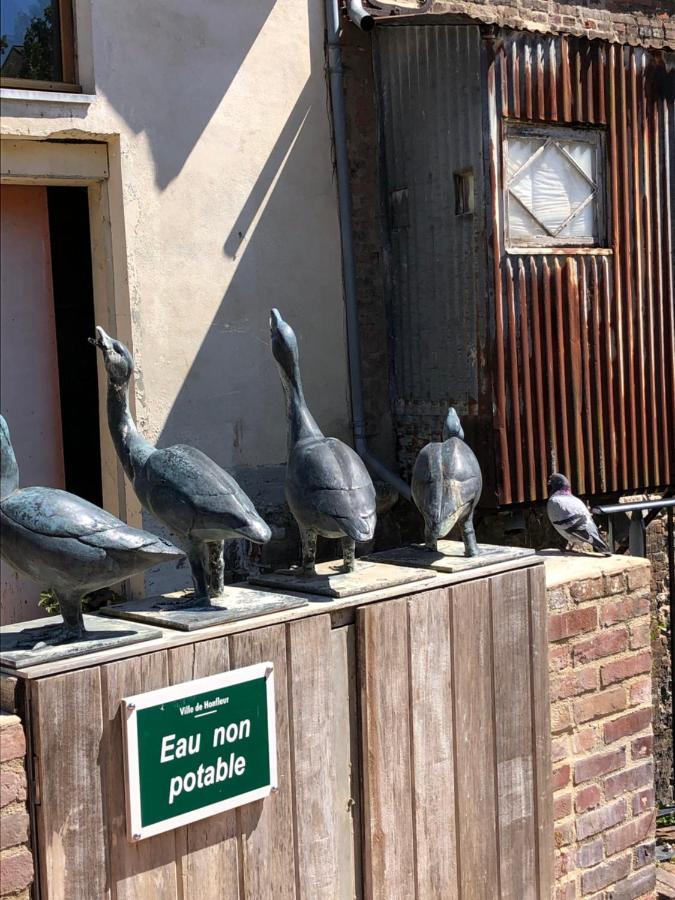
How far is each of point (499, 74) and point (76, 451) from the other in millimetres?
2912

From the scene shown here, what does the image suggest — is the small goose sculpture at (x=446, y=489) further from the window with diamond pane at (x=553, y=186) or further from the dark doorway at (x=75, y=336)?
the dark doorway at (x=75, y=336)

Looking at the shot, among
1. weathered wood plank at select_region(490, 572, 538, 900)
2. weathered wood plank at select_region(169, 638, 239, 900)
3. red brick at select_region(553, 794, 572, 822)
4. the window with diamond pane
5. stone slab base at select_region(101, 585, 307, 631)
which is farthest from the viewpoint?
the window with diamond pane

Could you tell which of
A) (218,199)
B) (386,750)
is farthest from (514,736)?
(218,199)

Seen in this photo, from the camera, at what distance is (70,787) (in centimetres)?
321

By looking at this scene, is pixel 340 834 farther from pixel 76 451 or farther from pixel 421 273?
pixel 421 273

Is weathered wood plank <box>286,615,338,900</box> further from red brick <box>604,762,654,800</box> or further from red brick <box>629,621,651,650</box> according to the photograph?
red brick <box>629,621,651,650</box>

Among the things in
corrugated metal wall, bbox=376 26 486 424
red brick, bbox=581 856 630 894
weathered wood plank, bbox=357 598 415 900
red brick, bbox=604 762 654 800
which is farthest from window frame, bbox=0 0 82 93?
red brick, bbox=581 856 630 894

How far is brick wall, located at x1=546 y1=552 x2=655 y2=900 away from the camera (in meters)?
4.71

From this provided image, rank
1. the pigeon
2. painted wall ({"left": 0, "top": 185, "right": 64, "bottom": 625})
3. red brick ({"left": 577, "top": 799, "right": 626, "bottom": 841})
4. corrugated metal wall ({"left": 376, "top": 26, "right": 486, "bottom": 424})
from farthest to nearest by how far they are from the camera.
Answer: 1. corrugated metal wall ({"left": 376, "top": 26, "right": 486, "bottom": 424})
2. painted wall ({"left": 0, "top": 185, "right": 64, "bottom": 625})
3. the pigeon
4. red brick ({"left": 577, "top": 799, "right": 626, "bottom": 841})

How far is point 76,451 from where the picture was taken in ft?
19.8

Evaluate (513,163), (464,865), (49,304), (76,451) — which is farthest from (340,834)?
Result: (513,163)

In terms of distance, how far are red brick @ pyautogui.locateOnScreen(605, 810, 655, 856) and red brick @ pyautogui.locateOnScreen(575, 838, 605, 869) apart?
48mm

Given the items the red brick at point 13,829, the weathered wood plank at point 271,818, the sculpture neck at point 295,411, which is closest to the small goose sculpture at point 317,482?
the sculpture neck at point 295,411

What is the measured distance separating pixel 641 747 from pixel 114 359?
9.45 ft
